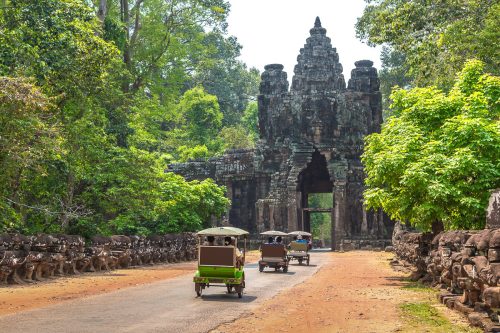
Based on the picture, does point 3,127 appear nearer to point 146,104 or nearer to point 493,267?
point 493,267

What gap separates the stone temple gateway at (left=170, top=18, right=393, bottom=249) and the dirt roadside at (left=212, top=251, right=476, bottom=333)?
1020 inches

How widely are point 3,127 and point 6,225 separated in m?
3.93

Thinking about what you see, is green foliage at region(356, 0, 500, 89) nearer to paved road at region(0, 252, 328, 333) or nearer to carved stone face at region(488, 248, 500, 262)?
paved road at region(0, 252, 328, 333)

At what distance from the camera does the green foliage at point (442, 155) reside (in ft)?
66.5

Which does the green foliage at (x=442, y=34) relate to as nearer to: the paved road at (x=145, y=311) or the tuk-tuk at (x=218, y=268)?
the paved road at (x=145, y=311)

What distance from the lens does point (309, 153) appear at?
52.0 metres

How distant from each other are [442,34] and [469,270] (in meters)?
16.3

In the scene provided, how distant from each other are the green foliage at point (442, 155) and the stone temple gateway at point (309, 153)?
83.9ft

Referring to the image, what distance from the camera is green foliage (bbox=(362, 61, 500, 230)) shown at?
2028 centimetres

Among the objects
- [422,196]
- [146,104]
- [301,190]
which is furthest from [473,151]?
[301,190]

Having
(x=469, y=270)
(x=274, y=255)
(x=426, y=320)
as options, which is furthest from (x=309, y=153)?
(x=426, y=320)

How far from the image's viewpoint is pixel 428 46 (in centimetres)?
2781

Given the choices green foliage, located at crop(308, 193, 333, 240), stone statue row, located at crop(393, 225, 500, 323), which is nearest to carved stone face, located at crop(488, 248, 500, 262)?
stone statue row, located at crop(393, 225, 500, 323)

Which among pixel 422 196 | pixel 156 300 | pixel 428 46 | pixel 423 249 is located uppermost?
pixel 428 46
